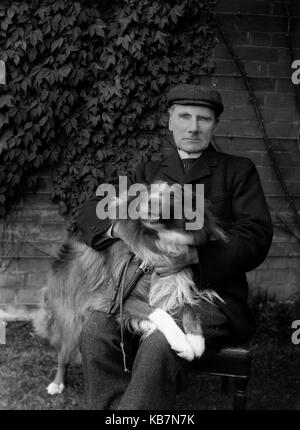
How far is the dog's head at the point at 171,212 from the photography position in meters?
2.57

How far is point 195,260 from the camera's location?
2.78m

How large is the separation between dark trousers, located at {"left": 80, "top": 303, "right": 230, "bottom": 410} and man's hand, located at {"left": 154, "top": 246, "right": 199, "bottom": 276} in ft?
0.81

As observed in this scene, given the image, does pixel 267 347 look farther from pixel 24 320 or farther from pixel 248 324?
pixel 24 320

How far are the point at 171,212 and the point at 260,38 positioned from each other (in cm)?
246

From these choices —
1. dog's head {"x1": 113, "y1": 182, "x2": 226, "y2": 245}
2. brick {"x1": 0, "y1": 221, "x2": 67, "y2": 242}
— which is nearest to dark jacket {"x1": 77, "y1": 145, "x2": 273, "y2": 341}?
dog's head {"x1": 113, "y1": 182, "x2": 226, "y2": 245}

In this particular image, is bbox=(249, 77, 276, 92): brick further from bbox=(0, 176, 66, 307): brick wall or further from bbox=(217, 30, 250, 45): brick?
bbox=(0, 176, 66, 307): brick wall

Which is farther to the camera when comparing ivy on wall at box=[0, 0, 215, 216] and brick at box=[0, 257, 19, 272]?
brick at box=[0, 257, 19, 272]

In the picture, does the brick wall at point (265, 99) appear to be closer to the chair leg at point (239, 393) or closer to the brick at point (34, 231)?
the brick at point (34, 231)

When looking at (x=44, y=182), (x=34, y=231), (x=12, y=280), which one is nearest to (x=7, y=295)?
(x=12, y=280)

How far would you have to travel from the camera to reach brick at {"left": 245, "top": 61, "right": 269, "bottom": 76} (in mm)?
4562

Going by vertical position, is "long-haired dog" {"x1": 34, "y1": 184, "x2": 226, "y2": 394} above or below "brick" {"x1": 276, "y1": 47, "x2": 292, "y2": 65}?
below

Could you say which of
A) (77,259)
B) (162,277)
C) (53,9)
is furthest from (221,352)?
(53,9)

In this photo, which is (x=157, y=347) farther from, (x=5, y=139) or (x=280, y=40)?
(x=280, y=40)

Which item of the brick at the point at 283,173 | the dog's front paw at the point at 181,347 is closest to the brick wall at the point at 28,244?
the brick at the point at 283,173
